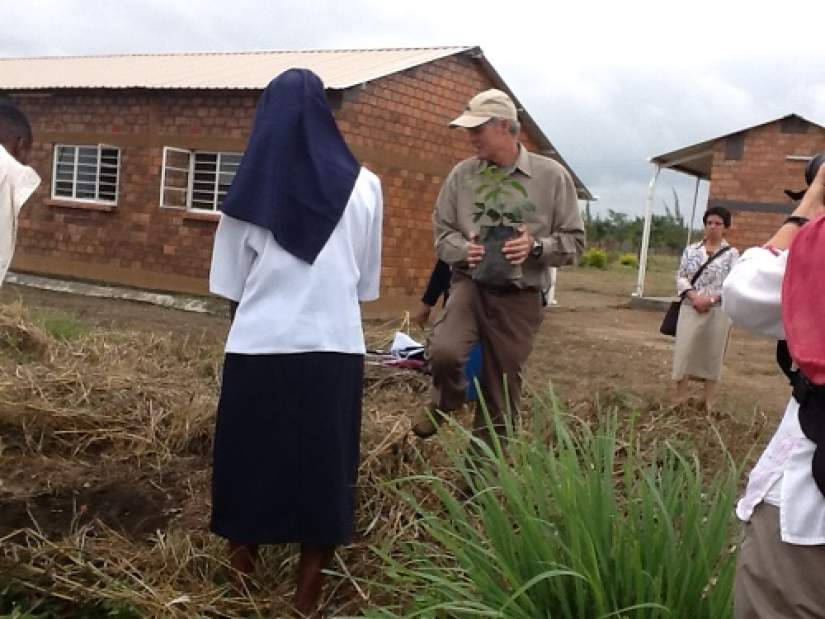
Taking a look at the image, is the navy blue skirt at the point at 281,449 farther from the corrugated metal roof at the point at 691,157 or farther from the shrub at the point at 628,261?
the shrub at the point at 628,261

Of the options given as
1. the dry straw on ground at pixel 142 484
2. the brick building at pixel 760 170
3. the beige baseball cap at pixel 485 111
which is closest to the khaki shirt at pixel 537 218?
the beige baseball cap at pixel 485 111

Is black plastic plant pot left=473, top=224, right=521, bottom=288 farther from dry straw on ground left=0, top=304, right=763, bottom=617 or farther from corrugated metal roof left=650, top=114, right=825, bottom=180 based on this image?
corrugated metal roof left=650, top=114, right=825, bottom=180

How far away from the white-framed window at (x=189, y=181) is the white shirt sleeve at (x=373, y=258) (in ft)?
39.6

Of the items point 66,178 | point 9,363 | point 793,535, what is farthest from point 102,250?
point 793,535

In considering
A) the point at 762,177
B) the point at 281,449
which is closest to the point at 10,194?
the point at 281,449

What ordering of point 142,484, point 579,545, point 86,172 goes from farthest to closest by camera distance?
1. point 86,172
2. point 142,484
3. point 579,545

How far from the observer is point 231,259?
3.27 metres

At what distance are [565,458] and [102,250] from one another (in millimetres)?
14534

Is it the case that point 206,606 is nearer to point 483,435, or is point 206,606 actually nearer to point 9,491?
point 9,491

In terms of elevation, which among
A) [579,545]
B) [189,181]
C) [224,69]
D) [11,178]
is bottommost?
[579,545]

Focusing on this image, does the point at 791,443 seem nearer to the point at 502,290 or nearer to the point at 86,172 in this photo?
the point at 502,290

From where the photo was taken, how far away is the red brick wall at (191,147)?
1458cm

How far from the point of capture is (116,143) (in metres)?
16.1

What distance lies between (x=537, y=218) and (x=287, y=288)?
5.26ft
